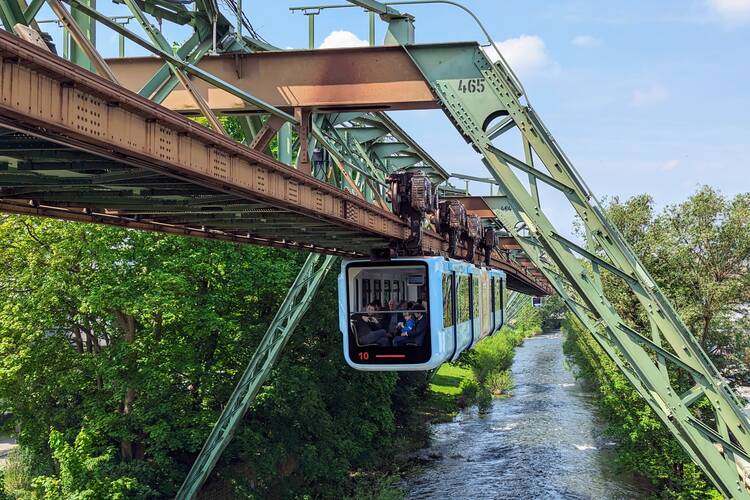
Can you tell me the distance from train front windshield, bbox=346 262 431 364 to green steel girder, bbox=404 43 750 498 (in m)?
2.32

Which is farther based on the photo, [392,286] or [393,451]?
[393,451]

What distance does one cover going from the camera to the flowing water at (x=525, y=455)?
26.6 metres

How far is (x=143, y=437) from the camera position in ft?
67.7

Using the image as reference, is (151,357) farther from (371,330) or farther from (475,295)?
(371,330)

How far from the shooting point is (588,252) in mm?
11148

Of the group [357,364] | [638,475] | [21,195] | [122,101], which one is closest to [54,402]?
[357,364]

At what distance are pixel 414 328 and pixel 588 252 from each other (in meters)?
3.15

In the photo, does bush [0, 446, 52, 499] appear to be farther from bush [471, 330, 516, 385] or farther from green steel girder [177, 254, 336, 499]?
bush [471, 330, 516, 385]

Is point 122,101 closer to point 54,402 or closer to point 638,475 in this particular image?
point 54,402

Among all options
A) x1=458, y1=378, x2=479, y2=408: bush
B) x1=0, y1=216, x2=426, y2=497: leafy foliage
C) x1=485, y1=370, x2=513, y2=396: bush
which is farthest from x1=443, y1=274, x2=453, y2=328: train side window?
x1=485, y1=370, x2=513, y2=396: bush

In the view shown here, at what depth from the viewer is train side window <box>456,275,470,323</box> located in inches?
590

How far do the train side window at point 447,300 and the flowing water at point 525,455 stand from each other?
1411 centimetres

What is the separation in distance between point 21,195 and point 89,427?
1232 cm

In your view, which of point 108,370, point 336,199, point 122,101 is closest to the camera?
point 122,101
